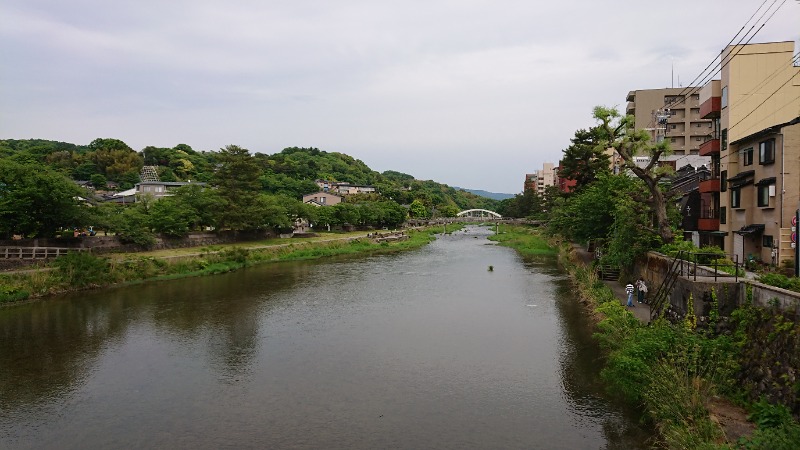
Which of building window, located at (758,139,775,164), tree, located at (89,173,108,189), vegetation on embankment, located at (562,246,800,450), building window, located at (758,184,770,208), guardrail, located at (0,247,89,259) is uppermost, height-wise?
tree, located at (89,173,108,189)

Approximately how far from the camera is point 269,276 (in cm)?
3166

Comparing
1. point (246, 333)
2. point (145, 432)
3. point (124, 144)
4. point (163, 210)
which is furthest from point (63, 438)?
point (124, 144)

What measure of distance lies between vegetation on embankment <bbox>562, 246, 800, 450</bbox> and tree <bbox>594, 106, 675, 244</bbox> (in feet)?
26.1

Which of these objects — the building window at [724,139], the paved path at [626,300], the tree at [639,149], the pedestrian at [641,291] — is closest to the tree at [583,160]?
the paved path at [626,300]

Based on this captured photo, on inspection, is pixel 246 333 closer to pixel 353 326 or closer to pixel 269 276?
pixel 353 326

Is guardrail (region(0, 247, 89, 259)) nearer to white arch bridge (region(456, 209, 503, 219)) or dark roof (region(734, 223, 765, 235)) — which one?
dark roof (region(734, 223, 765, 235))

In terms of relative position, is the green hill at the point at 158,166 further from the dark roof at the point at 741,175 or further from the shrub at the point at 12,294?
the dark roof at the point at 741,175

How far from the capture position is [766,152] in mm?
18578

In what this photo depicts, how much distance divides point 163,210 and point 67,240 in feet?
26.2

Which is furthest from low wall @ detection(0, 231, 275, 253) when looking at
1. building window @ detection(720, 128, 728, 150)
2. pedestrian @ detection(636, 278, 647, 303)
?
building window @ detection(720, 128, 728, 150)

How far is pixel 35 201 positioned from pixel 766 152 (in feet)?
105

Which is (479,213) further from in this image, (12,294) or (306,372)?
(306,372)

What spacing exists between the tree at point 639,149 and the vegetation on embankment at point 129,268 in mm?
24500

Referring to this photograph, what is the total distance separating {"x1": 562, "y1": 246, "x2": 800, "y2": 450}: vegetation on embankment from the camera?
8.00m
